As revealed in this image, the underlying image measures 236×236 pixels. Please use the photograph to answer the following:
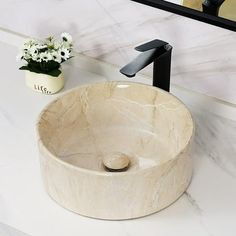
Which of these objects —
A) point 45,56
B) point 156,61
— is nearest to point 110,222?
point 156,61

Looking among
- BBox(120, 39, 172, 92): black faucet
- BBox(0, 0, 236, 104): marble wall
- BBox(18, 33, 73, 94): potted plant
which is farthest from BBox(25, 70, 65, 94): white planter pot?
BBox(120, 39, 172, 92): black faucet

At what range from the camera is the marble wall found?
57.6 inches

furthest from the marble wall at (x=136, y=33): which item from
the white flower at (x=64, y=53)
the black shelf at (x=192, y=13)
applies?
the white flower at (x=64, y=53)

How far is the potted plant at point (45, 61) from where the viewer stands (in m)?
1.52

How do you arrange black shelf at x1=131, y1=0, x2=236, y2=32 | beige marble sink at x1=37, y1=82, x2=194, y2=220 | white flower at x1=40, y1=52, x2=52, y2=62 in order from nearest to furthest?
1. beige marble sink at x1=37, y1=82, x2=194, y2=220
2. black shelf at x1=131, y1=0, x2=236, y2=32
3. white flower at x1=40, y1=52, x2=52, y2=62

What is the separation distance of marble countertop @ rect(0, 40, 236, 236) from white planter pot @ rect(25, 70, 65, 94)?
0.7 inches

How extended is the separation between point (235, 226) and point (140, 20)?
578 millimetres

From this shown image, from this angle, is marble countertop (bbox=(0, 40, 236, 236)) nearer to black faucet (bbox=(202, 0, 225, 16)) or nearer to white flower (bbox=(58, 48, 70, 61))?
white flower (bbox=(58, 48, 70, 61))

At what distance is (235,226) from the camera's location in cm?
124

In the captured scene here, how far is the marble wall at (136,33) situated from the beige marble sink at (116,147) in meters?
0.17

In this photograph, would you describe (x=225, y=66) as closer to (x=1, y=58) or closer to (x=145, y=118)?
(x=145, y=118)

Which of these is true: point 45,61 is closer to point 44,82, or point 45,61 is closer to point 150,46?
point 44,82

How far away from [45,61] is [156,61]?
1.03 feet

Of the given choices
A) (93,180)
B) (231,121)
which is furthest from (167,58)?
(93,180)
